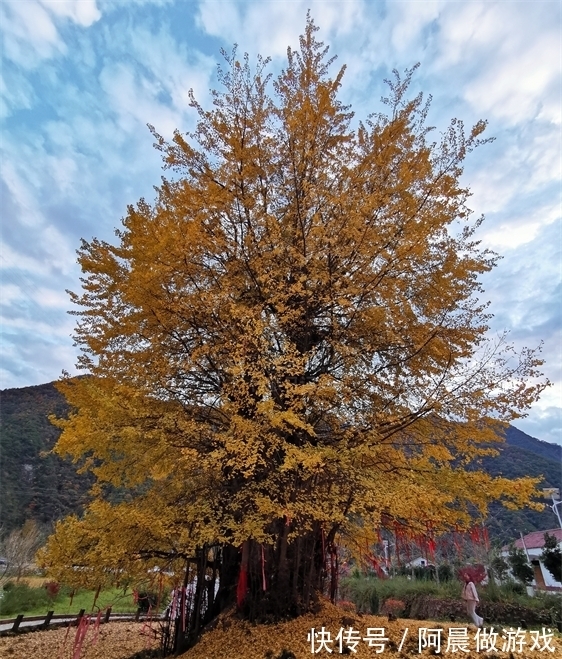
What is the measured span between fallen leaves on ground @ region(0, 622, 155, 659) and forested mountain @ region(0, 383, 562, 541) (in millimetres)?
11558

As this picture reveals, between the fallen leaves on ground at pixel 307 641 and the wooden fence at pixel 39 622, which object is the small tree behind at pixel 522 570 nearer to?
the wooden fence at pixel 39 622

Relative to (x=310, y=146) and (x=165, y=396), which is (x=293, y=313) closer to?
(x=165, y=396)

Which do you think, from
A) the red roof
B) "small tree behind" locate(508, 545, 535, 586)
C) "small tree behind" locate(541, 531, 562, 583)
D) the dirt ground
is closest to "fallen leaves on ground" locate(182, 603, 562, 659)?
the dirt ground

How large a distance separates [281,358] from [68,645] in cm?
845

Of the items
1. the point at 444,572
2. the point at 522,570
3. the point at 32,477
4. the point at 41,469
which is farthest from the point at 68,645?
the point at 41,469

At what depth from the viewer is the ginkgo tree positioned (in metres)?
4.47

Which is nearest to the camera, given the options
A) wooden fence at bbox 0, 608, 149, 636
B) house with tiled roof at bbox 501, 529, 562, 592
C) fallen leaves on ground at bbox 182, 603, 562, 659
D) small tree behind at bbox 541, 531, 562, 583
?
fallen leaves on ground at bbox 182, 603, 562, 659

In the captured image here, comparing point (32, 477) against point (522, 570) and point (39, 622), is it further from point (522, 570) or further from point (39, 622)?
point (522, 570)

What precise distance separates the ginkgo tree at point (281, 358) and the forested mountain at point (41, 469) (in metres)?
16.6

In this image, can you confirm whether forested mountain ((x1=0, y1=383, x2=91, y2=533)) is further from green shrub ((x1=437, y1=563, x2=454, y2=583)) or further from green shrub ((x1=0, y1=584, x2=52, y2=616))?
green shrub ((x1=437, y1=563, x2=454, y2=583))

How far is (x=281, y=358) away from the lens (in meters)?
4.57

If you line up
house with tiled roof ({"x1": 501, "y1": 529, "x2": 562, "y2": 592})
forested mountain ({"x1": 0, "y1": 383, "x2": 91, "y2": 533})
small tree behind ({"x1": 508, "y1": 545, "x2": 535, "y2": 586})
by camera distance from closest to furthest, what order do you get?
small tree behind ({"x1": 508, "y1": 545, "x2": 535, "y2": 586}) → forested mountain ({"x1": 0, "y1": 383, "x2": 91, "y2": 533}) → house with tiled roof ({"x1": 501, "y1": 529, "x2": 562, "y2": 592})

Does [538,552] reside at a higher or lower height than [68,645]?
higher

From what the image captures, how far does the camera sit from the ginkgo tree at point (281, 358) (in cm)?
447
